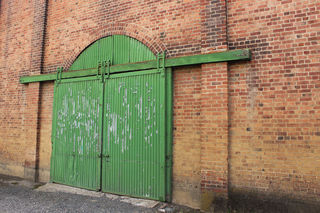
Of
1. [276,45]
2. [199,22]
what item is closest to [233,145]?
[276,45]

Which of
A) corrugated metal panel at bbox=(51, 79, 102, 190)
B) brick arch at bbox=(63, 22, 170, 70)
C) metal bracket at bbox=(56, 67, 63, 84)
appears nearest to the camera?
brick arch at bbox=(63, 22, 170, 70)

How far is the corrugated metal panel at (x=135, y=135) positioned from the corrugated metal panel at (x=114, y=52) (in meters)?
0.48

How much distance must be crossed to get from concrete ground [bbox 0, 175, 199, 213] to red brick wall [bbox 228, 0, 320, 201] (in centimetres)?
175

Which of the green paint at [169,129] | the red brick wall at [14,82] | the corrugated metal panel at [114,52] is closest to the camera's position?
the green paint at [169,129]

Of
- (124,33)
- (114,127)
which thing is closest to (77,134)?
(114,127)

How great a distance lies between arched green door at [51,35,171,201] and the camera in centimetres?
557

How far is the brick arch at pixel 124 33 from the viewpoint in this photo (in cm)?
590

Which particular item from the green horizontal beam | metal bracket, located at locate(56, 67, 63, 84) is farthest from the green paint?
metal bracket, located at locate(56, 67, 63, 84)

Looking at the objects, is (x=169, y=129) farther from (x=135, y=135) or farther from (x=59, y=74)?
(x=59, y=74)

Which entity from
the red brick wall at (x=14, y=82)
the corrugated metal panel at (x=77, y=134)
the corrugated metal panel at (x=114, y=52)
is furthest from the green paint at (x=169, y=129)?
the red brick wall at (x=14, y=82)

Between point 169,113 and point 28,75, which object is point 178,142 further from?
point 28,75

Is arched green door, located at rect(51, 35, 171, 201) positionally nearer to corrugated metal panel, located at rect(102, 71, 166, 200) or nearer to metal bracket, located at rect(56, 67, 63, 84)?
corrugated metal panel, located at rect(102, 71, 166, 200)

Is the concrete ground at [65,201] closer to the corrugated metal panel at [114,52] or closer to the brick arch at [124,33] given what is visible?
the corrugated metal panel at [114,52]

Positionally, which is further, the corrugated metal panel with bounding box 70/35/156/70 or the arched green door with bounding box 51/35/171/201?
the corrugated metal panel with bounding box 70/35/156/70
